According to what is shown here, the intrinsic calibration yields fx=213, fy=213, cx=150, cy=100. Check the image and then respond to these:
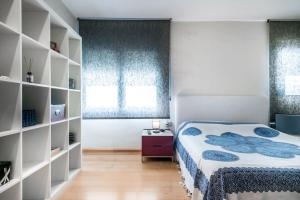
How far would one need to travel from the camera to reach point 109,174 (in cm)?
295

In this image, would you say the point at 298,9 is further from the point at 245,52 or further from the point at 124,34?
the point at 124,34

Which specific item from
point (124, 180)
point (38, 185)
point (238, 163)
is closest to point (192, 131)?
point (124, 180)

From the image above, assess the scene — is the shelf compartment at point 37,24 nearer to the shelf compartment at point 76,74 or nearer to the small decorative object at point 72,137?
the shelf compartment at point 76,74

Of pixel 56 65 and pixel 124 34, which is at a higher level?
pixel 124 34

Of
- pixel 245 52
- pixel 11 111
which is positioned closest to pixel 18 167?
pixel 11 111

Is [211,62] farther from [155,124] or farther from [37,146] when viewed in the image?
[37,146]

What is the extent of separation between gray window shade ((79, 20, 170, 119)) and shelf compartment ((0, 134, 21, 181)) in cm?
232

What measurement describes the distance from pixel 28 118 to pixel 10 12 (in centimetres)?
84

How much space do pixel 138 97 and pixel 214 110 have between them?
1.38 m

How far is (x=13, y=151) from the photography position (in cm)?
158

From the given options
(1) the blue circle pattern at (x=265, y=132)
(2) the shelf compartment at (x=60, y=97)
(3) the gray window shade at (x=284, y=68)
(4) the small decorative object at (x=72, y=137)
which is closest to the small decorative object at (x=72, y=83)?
(2) the shelf compartment at (x=60, y=97)

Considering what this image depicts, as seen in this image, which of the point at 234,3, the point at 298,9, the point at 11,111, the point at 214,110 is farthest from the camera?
the point at 214,110

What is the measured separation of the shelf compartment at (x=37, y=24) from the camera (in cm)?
204

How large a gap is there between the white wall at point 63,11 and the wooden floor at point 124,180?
2316 millimetres
